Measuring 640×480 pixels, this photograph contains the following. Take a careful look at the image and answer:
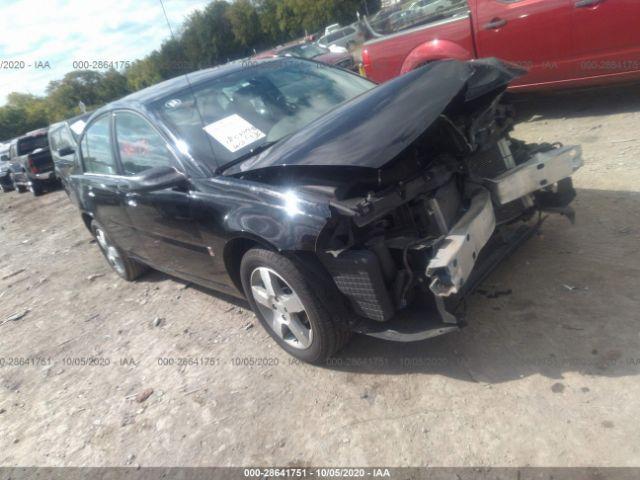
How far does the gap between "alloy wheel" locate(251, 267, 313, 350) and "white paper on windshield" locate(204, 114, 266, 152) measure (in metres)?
0.86

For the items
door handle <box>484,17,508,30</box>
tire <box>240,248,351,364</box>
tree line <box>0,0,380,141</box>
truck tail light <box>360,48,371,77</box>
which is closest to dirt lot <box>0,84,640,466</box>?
tire <box>240,248,351,364</box>

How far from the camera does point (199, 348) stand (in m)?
3.62

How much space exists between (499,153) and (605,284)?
100cm

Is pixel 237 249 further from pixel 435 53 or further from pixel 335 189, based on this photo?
pixel 435 53

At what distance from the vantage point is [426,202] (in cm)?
251

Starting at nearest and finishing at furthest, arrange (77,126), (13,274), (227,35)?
(13,274), (77,126), (227,35)

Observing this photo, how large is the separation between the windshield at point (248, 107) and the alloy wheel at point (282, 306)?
0.79 m

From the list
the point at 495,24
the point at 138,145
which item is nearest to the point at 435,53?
the point at 495,24

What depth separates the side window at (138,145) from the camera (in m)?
3.38

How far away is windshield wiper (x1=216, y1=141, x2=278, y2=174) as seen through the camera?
3.07 metres

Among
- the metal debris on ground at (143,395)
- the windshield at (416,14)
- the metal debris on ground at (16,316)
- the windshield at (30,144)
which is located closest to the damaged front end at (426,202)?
the metal debris on ground at (143,395)

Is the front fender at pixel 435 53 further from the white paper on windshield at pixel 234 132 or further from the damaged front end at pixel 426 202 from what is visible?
the white paper on windshield at pixel 234 132

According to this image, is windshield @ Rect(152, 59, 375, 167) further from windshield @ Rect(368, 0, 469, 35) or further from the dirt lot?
windshield @ Rect(368, 0, 469, 35)

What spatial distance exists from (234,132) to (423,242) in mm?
1535
